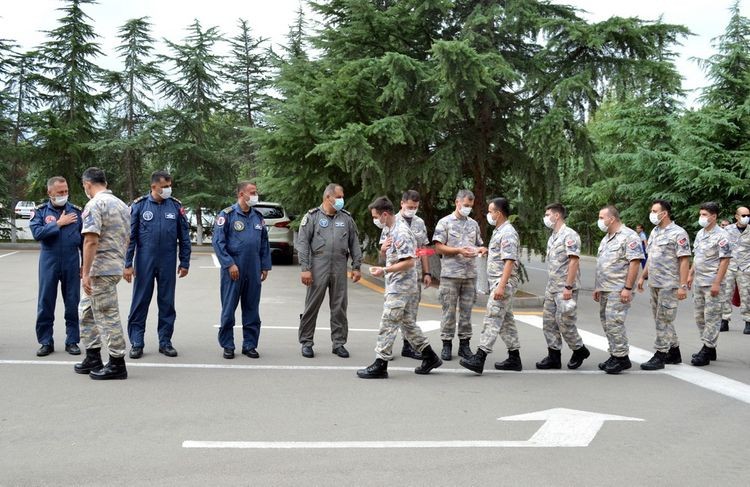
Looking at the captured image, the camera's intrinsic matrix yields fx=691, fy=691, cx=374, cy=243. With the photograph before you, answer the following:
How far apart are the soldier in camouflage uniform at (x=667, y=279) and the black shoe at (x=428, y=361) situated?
2.40m

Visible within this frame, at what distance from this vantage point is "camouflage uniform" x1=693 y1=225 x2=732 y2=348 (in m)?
8.08

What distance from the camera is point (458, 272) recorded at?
7.87 m

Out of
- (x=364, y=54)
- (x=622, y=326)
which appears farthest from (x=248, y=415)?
(x=364, y=54)

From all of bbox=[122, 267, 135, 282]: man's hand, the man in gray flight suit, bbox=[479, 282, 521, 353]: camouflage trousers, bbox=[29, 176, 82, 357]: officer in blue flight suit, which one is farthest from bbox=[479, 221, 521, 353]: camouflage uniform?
bbox=[29, 176, 82, 357]: officer in blue flight suit

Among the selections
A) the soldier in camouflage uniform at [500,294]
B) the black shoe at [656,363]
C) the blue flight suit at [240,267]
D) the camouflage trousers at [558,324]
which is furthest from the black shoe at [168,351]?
the black shoe at [656,363]

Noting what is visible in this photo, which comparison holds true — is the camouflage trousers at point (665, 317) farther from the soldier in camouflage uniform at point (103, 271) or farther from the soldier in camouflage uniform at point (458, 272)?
the soldier in camouflage uniform at point (103, 271)

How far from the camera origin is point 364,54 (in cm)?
1396

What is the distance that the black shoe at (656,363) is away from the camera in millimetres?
7496

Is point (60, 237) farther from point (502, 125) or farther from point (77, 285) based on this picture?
point (502, 125)

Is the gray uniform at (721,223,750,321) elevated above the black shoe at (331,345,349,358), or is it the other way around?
the gray uniform at (721,223,750,321)

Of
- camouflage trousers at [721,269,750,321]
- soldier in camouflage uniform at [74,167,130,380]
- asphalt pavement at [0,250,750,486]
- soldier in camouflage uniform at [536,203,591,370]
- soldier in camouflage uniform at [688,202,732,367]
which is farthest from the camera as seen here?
camouflage trousers at [721,269,750,321]

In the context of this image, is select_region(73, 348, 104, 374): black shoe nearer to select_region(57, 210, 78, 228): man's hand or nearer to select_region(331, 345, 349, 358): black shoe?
select_region(57, 210, 78, 228): man's hand

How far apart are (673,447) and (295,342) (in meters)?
4.94

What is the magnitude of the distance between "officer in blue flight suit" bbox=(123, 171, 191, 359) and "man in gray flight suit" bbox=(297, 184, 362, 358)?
4.50 feet
